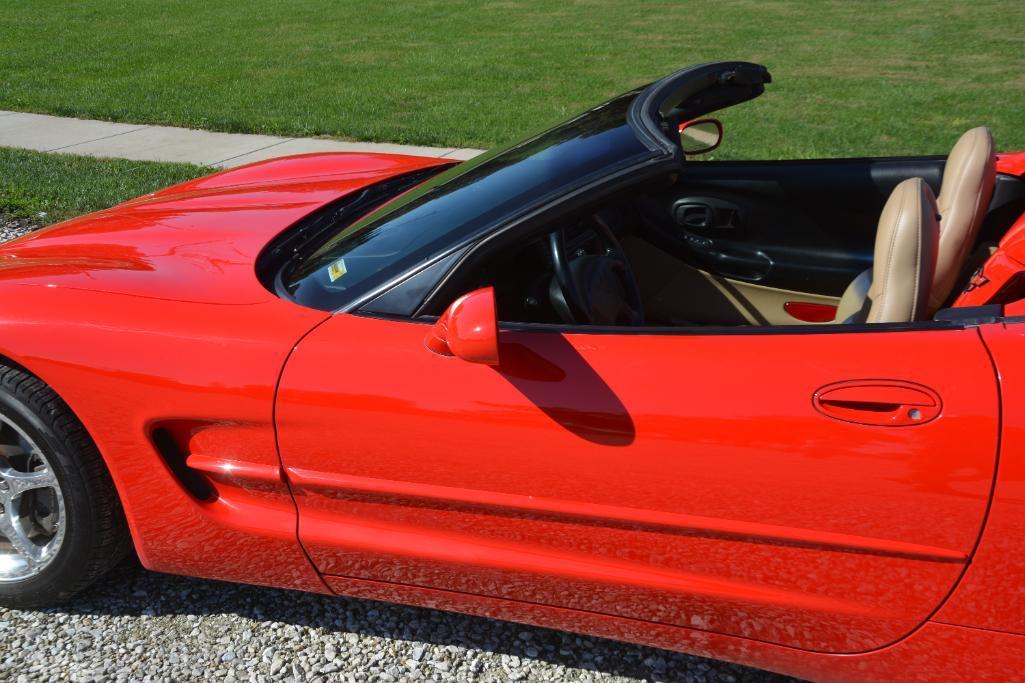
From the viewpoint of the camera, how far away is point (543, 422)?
2.06 metres

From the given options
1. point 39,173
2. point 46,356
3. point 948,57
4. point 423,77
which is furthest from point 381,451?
point 948,57

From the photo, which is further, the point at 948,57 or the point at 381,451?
the point at 948,57

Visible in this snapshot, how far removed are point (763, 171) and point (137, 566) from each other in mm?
2398

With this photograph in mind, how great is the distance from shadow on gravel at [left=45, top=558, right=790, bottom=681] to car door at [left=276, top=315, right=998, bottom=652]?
392 millimetres

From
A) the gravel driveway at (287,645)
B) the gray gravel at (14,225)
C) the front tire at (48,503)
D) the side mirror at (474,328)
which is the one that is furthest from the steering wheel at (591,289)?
the gray gravel at (14,225)

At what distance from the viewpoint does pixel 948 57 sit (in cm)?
1184

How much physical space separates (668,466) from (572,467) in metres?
0.20

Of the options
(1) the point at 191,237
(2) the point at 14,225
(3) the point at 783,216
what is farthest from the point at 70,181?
(3) the point at 783,216

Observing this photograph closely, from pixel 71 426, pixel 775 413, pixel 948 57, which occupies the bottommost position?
pixel 948 57

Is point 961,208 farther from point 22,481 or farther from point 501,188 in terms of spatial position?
point 22,481

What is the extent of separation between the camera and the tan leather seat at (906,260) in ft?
7.41

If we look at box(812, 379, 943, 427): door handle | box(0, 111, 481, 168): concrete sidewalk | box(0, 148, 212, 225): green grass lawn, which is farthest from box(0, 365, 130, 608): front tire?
box(0, 111, 481, 168): concrete sidewalk

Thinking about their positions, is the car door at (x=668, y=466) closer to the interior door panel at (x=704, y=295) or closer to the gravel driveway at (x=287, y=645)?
the gravel driveway at (x=287, y=645)

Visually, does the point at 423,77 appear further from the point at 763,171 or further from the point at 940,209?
the point at 940,209
